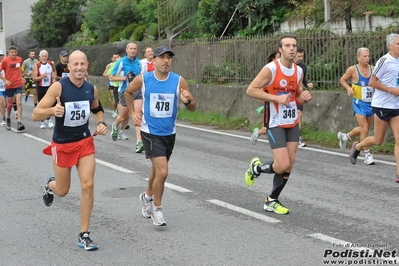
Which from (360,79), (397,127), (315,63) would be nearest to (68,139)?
(397,127)

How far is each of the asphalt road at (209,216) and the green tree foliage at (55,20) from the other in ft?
94.7

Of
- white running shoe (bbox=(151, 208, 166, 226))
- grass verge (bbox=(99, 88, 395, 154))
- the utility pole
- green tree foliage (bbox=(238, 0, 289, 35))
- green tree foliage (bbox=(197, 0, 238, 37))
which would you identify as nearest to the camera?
white running shoe (bbox=(151, 208, 166, 226))

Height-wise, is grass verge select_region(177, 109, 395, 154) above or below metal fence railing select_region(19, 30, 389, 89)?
below

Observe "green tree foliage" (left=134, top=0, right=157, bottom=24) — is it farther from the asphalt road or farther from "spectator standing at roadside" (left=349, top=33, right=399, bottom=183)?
"spectator standing at roadside" (left=349, top=33, right=399, bottom=183)

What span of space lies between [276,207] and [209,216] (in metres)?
0.77

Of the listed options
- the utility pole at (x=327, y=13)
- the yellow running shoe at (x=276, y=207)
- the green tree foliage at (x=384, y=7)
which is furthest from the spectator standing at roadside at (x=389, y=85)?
the utility pole at (x=327, y=13)

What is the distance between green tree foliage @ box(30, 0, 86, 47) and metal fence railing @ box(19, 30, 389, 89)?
1714 cm

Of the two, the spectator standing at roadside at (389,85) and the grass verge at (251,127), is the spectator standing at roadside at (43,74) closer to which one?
the grass verge at (251,127)

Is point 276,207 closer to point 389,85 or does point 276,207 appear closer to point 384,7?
point 389,85

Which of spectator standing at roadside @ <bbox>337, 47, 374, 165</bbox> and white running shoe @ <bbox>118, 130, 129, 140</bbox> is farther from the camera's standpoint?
white running shoe @ <bbox>118, 130, 129, 140</bbox>

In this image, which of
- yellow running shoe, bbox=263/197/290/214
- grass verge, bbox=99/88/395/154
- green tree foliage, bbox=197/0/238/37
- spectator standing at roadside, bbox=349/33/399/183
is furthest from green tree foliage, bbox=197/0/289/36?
yellow running shoe, bbox=263/197/290/214

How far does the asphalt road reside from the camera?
6664 millimetres

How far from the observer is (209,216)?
8.16 m

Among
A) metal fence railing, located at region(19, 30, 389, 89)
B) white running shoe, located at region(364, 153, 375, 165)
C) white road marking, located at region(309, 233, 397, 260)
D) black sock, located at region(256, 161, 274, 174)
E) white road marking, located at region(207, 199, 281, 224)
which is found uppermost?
metal fence railing, located at region(19, 30, 389, 89)
